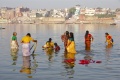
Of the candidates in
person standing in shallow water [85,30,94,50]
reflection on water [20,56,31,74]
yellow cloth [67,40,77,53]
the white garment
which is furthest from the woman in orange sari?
reflection on water [20,56,31,74]

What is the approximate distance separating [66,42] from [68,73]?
7299 millimetres

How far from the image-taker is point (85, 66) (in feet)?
48.8

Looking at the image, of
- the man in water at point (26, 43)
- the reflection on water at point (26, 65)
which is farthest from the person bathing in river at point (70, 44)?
the reflection on water at point (26, 65)

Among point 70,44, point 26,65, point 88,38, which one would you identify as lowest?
point 26,65

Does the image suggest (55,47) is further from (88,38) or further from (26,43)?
(26,43)

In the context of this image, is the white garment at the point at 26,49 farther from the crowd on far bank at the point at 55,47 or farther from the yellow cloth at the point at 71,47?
the yellow cloth at the point at 71,47

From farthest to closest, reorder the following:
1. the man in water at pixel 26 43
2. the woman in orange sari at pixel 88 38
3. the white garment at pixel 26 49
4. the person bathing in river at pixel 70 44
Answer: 1. the woman in orange sari at pixel 88 38
2. the person bathing in river at pixel 70 44
3. the white garment at pixel 26 49
4. the man in water at pixel 26 43

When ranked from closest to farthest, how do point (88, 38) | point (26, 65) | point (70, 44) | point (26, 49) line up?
point (26, 65)
point (26, 49)
point (70, 44)
point (88, 38)

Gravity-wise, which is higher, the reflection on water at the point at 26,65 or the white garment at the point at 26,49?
the white garment at the point at 26,49

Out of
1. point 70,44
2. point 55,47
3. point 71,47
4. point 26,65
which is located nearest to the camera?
point 26,65

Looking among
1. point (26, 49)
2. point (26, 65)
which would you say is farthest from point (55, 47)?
point (26, 65)

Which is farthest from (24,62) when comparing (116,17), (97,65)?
(116,17)

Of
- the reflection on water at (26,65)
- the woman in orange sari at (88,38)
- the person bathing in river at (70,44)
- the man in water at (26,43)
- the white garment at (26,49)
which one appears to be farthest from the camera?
the woman in orange sari at (88,38)

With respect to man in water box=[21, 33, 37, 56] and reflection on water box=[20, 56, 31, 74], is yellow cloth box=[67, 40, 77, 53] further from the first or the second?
reflection on water box=[20, 56, 31, 74]
